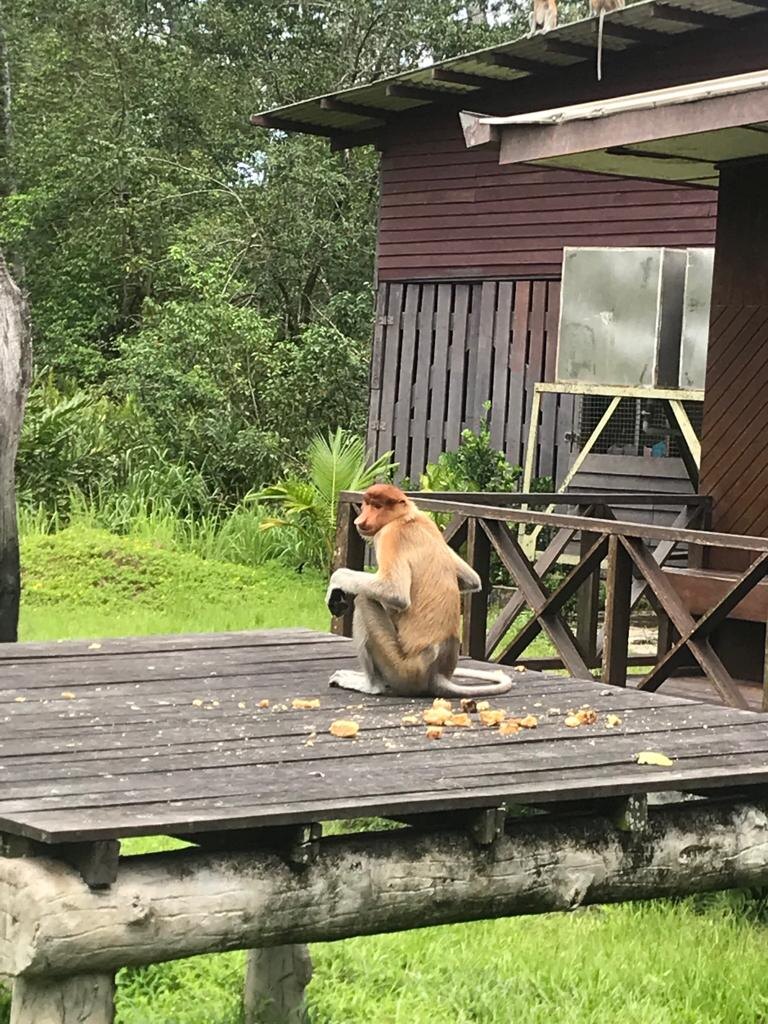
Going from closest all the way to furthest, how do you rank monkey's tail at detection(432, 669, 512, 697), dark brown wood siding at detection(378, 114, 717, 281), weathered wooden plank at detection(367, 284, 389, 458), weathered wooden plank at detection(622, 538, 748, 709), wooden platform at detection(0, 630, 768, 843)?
wooden platform at detection(0, 630, 768, 843)
monkey's tail at detection(432, 669, 512, 697)
weathered wooden plank at detection(622, 538, 748, 709)
dark brown wood siding at detection(378, 114, 717, 281)
weathered wooden plank at detection(367, 284, 389, 458)

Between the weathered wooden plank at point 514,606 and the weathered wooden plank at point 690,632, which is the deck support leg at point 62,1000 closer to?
the weathered wooden plank at point 690,632

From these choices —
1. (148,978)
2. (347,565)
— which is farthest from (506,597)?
(148,978)

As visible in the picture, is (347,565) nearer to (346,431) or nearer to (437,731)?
(437,731)

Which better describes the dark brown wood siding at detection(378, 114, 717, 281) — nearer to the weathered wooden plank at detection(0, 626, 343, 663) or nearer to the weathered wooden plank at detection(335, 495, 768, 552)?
the weathered wooden plank at detection(335, 495, 768, 552)

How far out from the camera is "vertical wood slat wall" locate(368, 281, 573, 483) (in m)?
16.5

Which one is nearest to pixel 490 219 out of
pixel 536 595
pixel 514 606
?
pixel 514 606

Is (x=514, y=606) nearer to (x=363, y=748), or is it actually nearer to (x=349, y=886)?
(x=363, y=748)

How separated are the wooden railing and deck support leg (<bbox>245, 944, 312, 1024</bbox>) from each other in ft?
9.24

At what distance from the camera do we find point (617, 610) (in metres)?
8.02

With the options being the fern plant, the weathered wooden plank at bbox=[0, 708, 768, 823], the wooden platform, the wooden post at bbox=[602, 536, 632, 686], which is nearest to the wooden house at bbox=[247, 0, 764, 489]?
the fern plant

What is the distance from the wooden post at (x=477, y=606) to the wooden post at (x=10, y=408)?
8.26 ft

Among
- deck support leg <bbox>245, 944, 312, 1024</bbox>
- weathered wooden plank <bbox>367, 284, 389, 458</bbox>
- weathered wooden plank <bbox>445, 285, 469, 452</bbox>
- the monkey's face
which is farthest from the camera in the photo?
weathered wooden plank <bbox>367, 284, 389, 458</bbox>

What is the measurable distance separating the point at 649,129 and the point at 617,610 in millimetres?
2441

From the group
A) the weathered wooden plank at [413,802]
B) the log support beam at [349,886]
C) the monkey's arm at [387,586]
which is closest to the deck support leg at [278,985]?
the log support beam at [349,886]
